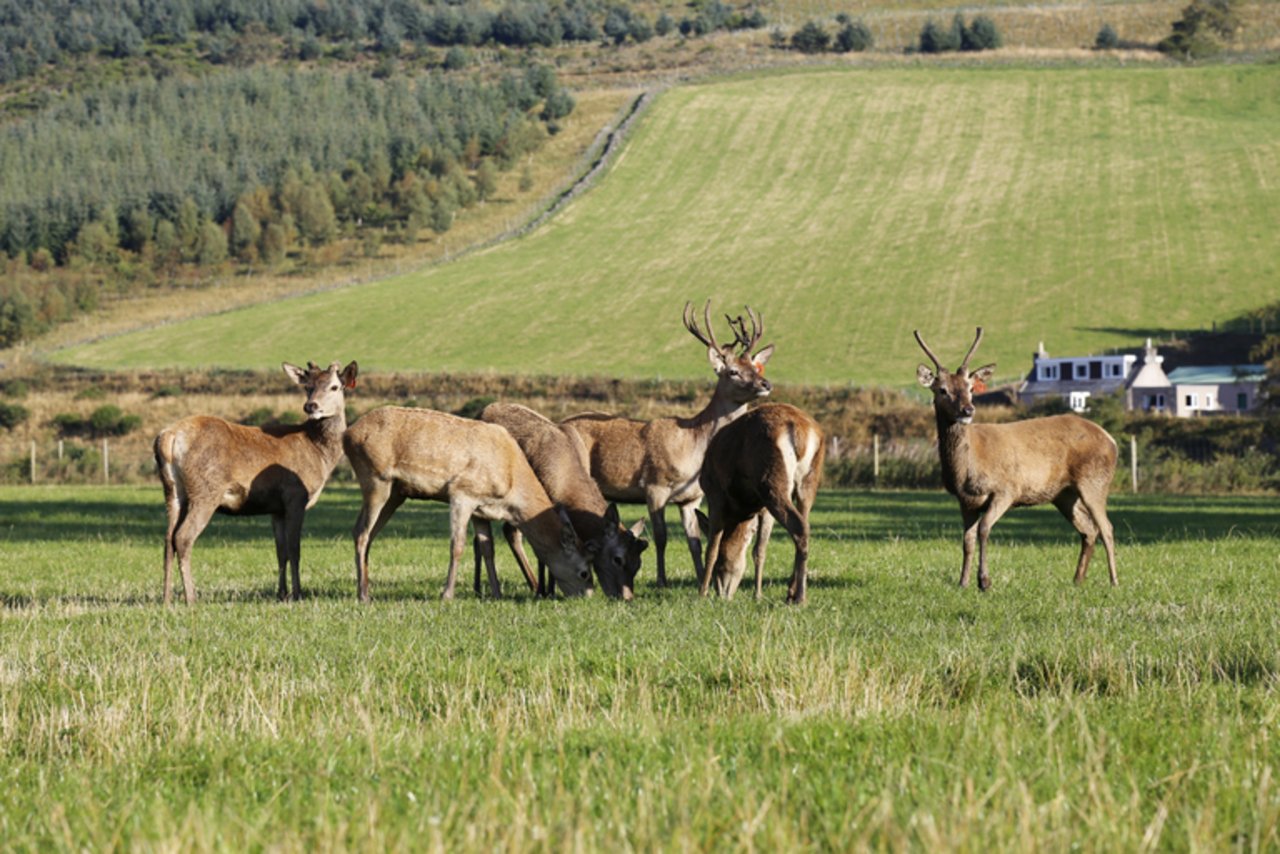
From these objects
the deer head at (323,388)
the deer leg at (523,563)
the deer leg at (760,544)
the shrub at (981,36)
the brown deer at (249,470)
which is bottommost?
the deer leg at (523,563)

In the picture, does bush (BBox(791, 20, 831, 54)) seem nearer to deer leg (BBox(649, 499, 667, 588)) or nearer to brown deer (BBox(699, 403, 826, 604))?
deer leg (BBox(649, 499, 667, 588))

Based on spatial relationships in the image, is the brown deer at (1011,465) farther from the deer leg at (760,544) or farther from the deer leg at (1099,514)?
the deer leg at (760,544)

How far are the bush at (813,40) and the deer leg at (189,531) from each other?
170m

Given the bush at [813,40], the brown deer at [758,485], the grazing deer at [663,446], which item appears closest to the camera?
the brown deer at [758,485]

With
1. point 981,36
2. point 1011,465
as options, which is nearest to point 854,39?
point 981,36

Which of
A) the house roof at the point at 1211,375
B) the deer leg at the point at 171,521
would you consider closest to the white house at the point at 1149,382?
the house roof at the point at 1211,375

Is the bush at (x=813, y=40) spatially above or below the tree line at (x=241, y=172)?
above

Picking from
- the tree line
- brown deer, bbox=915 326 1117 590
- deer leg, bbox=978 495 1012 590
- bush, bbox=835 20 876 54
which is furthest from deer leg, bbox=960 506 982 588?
bush, bbox=835 20 876 54

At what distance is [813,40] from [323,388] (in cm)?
17023

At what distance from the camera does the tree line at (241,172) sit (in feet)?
427

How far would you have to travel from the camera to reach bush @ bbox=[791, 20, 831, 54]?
179625 mm

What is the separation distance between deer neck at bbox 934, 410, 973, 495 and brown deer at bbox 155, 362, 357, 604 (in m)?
6.35

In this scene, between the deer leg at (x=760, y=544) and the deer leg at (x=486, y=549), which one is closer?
the deer leg at (x=760, y=544)

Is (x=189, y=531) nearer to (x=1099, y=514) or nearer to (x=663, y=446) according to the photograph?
(x=663, y=446)
